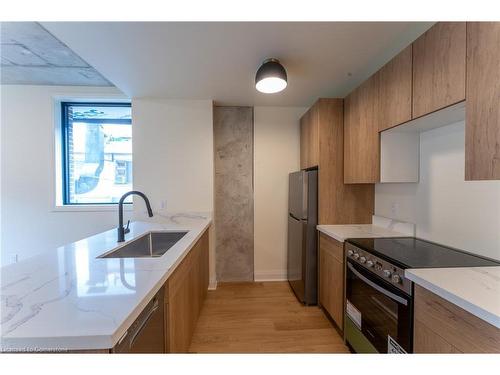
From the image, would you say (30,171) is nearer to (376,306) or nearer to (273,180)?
(273,180)

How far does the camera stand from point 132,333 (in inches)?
31.1

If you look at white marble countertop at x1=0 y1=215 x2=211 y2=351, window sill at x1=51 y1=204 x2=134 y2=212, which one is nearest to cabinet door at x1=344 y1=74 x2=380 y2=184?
white marble countertop at x1=0 y1=215 x2=211 y2=351

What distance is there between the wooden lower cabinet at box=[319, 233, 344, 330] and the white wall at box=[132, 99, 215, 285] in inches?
56.9

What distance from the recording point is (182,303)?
1.44m

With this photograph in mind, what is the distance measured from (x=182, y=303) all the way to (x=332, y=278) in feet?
4.47

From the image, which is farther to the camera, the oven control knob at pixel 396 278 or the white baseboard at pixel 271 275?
the white baseboard at pixel 271 275

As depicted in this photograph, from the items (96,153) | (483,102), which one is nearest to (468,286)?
(483,102)

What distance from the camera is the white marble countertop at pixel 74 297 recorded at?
59 centimetres

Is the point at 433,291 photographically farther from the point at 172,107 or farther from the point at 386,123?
the point at 172,107

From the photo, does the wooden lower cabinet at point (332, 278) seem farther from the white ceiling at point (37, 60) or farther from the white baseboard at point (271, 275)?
the white ceiling at point (37, 60)

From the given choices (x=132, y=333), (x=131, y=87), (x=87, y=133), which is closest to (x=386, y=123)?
(x=132, y=333)

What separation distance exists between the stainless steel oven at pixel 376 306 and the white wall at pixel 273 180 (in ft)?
4.58

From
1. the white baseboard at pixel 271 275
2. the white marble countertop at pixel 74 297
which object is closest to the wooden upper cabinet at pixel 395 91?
the white marble countertop at pixel 74 297
